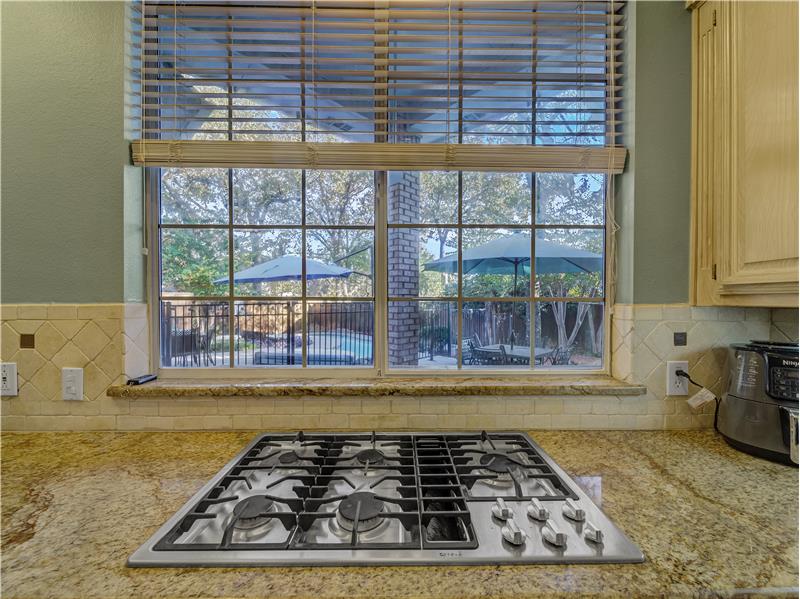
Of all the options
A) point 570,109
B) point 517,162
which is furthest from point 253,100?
point 570,109

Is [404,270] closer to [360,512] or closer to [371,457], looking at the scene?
[371,457]

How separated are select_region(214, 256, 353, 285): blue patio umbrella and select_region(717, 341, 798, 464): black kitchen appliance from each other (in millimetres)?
1336

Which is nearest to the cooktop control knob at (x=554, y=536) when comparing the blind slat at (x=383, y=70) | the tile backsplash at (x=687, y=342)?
the tile backsplash at (x=687, y=342)

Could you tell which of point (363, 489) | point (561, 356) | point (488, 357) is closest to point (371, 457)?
point (363, 489)

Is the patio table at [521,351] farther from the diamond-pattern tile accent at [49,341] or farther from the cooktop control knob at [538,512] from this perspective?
the diamond-pattern tile accent at [49,341]

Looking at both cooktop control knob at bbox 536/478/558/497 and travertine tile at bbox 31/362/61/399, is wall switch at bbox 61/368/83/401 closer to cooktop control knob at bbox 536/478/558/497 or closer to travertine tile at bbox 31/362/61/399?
travertine tile at bbox 31/362/61/399

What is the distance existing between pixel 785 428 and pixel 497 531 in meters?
0.94

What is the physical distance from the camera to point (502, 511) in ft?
2.59

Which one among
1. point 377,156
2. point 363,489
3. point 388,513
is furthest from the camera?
point 377,156

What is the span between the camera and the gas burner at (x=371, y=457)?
1.06 meters

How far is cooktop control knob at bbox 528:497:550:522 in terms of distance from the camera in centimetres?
78

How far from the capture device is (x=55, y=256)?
1324 mm

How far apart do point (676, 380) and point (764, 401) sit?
260 millimetres

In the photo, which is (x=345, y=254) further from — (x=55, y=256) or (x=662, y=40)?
(x=662, y=40)
